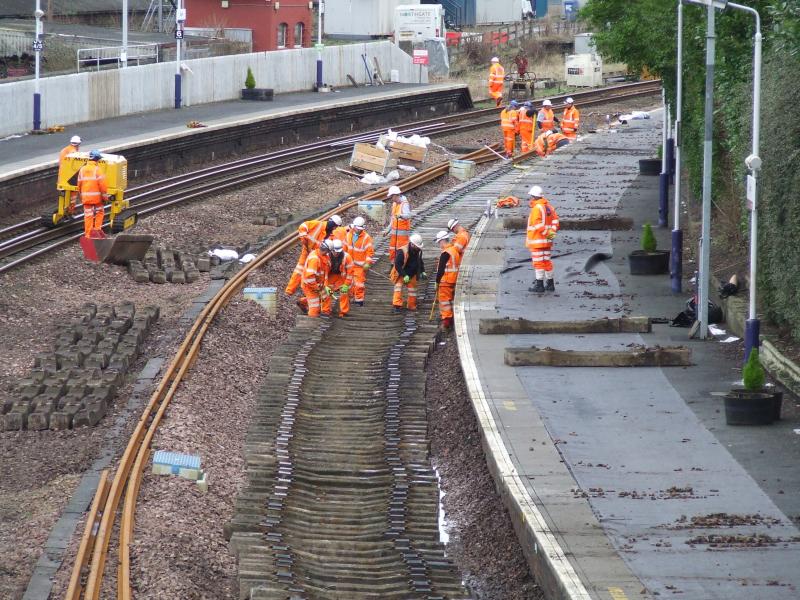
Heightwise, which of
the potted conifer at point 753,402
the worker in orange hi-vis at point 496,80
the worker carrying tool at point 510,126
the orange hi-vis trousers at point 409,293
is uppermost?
the worker in orange hi-vis at point 496,80

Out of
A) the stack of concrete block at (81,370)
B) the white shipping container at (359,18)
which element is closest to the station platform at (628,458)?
the stack of concrete block at (81,370)

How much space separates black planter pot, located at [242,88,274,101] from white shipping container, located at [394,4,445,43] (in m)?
15.5

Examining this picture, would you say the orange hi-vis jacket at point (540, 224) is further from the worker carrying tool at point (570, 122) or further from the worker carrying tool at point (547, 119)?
the worker carrying tool at point (570, 122)

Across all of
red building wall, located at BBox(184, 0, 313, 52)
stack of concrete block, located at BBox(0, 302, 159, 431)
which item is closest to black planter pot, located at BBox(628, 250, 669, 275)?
stack of concrete block, located at BBox(0, 302, 159, 431)

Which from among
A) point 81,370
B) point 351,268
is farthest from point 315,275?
point 81,370

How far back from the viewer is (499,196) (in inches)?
1275

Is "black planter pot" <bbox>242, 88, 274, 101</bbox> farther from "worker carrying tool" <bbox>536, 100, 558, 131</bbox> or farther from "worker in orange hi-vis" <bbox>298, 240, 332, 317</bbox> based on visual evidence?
"worker in orange hi-vis" <bbox>298, 240, 332, 317</bbox>

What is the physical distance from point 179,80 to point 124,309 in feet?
74.0

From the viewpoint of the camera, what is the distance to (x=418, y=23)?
59.8 m

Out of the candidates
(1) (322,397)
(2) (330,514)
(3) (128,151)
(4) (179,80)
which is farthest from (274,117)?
(2) (330,514)

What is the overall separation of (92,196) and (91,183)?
231 millimetres

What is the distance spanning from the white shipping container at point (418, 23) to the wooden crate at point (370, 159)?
24.7m

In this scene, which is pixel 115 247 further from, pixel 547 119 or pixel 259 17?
pixel 259 17

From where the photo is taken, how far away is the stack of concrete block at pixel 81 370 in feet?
52.0
